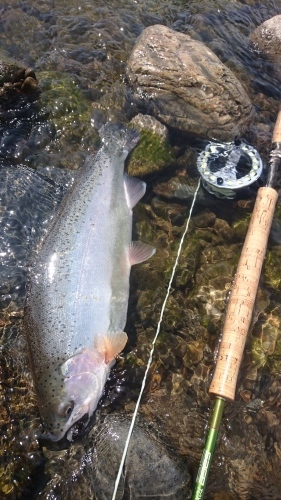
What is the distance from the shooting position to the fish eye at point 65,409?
11.4 feet

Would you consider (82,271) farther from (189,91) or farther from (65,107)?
(189,91)

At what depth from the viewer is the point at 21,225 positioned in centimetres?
459

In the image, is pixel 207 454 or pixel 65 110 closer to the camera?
pixel 207 454

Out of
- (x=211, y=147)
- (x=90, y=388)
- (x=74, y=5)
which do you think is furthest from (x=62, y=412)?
(x=74, y=5)

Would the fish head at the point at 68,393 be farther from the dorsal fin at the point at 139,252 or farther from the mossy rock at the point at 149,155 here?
the mossy rock at the point at 149,155

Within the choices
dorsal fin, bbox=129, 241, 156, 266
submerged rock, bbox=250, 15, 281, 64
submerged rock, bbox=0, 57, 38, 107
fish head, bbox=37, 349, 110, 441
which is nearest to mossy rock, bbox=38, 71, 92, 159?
submerged rock, bbox=0, 57, 38, 107

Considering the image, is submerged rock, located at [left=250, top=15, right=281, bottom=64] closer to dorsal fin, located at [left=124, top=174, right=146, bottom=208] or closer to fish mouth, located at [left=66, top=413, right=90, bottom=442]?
dorsal fin, located at [left=124, top=174, right=146, bottom=208]

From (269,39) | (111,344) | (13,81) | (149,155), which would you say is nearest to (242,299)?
(111,344)

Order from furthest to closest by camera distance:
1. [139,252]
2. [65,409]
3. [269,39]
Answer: [269,39]
[139,252]
[65,409]

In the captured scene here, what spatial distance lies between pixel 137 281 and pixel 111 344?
44.3 inches

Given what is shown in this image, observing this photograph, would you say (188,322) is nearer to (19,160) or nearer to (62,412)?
(62,412)

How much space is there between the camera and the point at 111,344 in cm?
383

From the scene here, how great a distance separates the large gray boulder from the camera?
5.62 m

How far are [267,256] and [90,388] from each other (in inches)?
101
